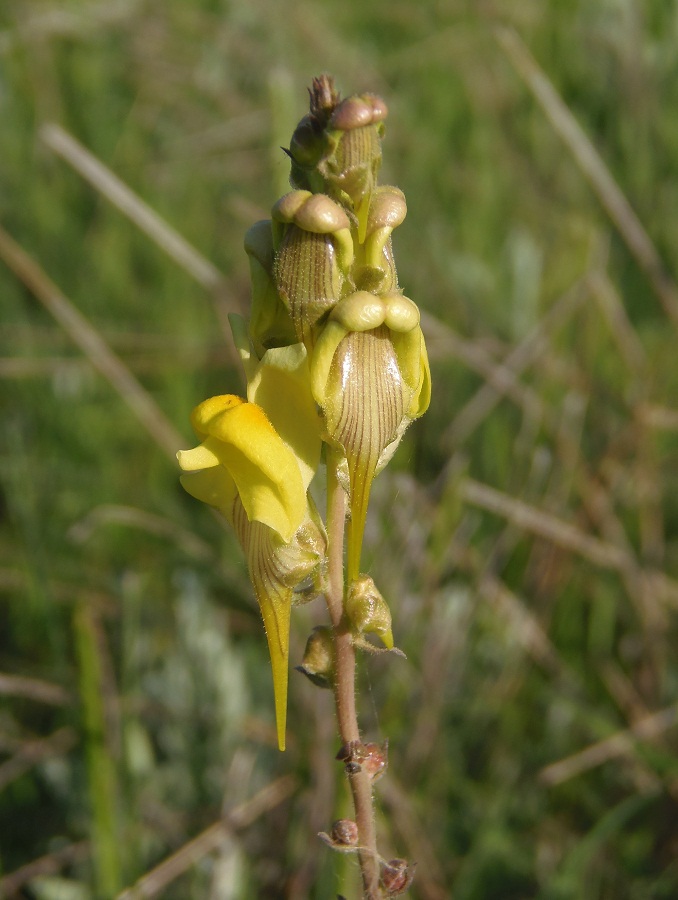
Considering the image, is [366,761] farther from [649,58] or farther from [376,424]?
[649,58]

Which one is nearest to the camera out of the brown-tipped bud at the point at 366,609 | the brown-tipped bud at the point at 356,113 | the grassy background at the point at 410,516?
the brown-tipped bud at the point at 356,113

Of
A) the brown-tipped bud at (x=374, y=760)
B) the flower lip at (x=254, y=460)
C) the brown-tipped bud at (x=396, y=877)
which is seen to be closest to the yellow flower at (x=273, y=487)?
the flower lip at (x=254, y=460)

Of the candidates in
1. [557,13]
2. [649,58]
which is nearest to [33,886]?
[649,58]

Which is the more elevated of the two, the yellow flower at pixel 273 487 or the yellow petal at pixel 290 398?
the yellow petal at pixel 290 398

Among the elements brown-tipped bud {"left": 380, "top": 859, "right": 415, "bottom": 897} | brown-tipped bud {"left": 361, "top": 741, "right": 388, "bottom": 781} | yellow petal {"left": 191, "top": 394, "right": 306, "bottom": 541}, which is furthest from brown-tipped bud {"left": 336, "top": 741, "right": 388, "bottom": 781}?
yellow petal {"left": 191, "top": 394, "right": 306, "bottom": 541}

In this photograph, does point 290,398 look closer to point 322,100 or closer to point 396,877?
point 322,100

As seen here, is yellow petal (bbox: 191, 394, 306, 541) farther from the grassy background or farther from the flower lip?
the grassy background

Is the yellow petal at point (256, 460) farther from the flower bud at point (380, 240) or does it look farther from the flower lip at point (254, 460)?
the flower bud at point (380, 240)

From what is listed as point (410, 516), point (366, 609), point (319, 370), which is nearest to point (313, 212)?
point (319, 370)
